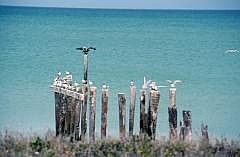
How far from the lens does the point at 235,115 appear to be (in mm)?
21406

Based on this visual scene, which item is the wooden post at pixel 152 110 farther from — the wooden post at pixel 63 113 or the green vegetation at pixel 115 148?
the wooden post at pixel 63 113

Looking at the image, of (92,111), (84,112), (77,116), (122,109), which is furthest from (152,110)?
(77,116)

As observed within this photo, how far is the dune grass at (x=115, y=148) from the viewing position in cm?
1162

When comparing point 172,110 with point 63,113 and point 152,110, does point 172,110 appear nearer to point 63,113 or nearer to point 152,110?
point 152,110

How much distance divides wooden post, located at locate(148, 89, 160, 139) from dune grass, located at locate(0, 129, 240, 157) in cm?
129

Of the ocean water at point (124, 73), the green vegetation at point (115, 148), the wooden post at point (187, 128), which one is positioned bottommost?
the green vegetation at point (115, 148)

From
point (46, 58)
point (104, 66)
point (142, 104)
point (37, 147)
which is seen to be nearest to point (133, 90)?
point (142, 104)

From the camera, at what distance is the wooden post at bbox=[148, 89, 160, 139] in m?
14.1

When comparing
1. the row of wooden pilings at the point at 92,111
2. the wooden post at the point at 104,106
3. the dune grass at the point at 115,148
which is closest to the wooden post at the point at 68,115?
the row of wooden pilings at the point at 92,111

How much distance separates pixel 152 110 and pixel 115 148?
2156mm

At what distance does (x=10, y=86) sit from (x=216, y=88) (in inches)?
264

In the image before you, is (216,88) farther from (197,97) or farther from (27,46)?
(27,46)

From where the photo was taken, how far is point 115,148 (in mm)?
12211

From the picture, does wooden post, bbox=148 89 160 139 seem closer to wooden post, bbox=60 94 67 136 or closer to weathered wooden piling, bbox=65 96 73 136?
weathered wooden piling, bbox=65 96 73 136
